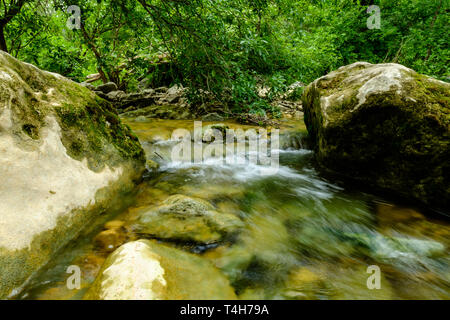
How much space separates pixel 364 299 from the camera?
1698 millimetres

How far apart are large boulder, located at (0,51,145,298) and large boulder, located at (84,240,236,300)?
68 cm

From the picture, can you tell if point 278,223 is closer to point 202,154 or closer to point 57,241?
point 57,241

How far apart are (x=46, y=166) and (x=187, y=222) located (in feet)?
4.61

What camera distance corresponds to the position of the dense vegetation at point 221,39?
455cm

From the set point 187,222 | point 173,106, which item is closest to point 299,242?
point 187,222

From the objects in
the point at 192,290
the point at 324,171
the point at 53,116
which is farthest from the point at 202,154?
the point at 192,290

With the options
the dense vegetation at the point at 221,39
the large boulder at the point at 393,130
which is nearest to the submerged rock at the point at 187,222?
the large boulder at the point at 393,130

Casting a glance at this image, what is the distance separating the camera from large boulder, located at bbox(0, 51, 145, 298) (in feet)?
5.41

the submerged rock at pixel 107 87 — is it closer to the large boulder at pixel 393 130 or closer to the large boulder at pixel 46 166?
the large boulder at pixel 46 166

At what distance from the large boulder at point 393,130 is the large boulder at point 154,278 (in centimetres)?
305

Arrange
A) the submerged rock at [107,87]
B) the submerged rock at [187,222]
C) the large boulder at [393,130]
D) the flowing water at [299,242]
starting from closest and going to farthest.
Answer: the flowing water at [299,242] < the submerged rock at [187,222] < the large boulder at [393,130] < the submerged rock at [107,87]

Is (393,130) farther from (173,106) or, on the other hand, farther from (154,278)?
(173,106)

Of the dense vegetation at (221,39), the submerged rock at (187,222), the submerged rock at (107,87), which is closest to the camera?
the submerged rock at (187,222)

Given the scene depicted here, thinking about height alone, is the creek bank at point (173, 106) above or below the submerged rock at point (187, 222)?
above
